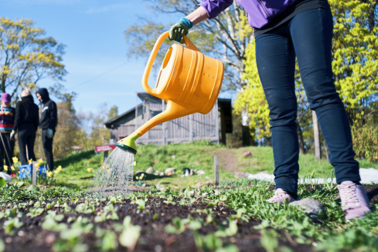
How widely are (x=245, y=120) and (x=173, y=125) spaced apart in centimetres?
427

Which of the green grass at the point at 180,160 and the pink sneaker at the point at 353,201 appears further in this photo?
the green grass at the point at 180,160

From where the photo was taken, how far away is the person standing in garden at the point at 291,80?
4.51 feet

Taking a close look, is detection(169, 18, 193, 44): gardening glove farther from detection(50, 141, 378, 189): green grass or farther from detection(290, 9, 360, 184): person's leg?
detection(50, 141, 378, 189): green grass

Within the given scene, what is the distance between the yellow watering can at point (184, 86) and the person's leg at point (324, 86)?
0.60 m

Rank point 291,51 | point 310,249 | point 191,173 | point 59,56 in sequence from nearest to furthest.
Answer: point 310,249 < point 291,51 < point 191,173 < point 59,56

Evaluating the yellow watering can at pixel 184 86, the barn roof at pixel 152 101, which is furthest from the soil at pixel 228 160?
the yellow watering can at pixel 184 86

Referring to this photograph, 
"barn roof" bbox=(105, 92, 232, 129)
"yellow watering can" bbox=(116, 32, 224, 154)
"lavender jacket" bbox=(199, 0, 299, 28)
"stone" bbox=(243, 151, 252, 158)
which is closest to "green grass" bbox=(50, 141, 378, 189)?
"stone" bbox=(243, 151, 252, 158)

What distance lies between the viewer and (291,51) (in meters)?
1.73

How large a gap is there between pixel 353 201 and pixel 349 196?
0.09 feet

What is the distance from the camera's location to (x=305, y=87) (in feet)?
5.03

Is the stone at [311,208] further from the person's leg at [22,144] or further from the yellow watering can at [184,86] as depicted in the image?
the person's leg at [22,144]

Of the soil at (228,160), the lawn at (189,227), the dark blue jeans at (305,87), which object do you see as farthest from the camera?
the soil at (228,160)

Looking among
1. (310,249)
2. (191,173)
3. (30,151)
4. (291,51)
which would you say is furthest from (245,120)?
(310,249)

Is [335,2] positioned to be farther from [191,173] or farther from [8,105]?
[8,105]
